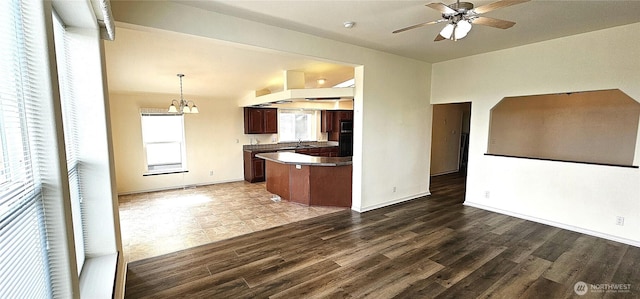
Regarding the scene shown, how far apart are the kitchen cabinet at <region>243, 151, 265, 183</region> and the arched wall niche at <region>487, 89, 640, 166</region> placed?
16.6ft

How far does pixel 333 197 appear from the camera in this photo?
4844mm

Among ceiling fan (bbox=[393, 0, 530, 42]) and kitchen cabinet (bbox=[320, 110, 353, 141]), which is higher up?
ceiling fan (bbox=[393, 0, 530, 42])

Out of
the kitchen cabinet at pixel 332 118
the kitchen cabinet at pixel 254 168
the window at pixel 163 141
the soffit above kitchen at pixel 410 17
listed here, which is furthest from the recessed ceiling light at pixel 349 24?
the kitchen cabinet at pixel 332 118

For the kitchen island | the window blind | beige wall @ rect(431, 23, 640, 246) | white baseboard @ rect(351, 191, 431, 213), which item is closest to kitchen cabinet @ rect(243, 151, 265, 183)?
the kitchen island

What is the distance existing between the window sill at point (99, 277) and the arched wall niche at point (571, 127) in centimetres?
531

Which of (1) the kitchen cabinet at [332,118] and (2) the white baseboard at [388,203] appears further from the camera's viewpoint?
(1) the kitchen cabinet at [332,118]

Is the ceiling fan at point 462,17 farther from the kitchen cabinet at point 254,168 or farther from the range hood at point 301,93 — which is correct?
the kitchen cabinet at point 254,168

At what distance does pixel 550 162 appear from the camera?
399 cm

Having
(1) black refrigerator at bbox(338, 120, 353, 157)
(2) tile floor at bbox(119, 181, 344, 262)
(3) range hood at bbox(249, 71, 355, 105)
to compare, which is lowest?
(2) tile floor at bbox(119, 181, 344, 262)

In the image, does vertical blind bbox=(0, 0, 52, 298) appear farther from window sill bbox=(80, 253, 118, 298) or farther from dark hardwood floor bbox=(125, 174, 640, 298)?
dark hardwood floor bbox=(125, 174, 640, 298)

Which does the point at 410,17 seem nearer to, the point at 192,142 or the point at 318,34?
the point at 318,34

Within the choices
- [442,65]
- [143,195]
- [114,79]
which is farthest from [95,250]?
[442,65]

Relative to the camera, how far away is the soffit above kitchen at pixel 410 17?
8.95ft

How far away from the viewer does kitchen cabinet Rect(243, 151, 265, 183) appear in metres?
6.87
